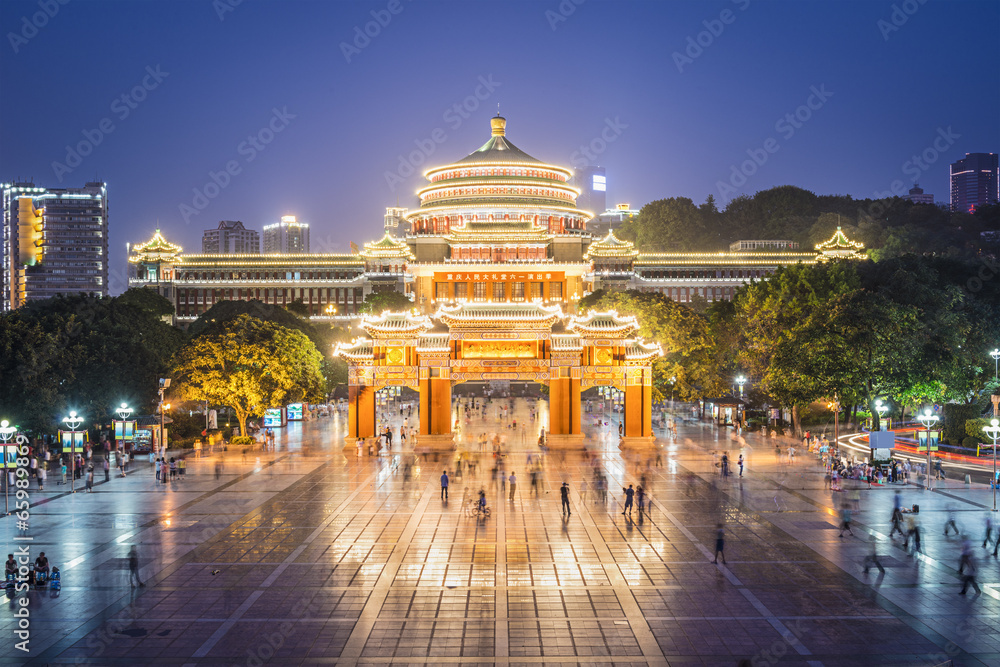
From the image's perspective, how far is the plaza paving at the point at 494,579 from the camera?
1959 centimetres

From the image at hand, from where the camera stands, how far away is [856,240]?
132625 millimetres

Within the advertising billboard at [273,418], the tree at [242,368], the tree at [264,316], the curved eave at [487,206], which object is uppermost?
the curved eave at [487,206]

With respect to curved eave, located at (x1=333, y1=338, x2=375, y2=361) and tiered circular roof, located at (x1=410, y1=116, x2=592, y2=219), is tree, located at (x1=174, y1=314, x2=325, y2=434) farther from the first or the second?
tiered circular roof, located at (x1=410, y1=116, x2=592, y2=219)

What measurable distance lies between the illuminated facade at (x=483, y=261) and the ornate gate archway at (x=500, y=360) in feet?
128

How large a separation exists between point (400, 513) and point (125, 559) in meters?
10.7

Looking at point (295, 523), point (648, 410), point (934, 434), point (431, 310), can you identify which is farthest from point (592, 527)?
point (431, 310)

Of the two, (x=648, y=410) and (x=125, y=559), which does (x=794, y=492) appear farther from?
(x=125, y=559)

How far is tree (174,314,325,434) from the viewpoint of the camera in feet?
189

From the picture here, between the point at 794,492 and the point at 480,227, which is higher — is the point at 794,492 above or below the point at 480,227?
below

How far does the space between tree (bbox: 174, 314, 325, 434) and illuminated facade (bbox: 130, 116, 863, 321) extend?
3933 cm

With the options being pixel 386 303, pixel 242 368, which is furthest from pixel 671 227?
pixel 242 368

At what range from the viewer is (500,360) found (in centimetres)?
5672

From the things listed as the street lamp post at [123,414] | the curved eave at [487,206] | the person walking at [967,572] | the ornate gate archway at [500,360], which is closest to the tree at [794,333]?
the ornate gate archway at [500,360]

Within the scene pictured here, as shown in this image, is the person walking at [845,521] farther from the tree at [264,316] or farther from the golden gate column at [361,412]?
the tree at [264,316]
